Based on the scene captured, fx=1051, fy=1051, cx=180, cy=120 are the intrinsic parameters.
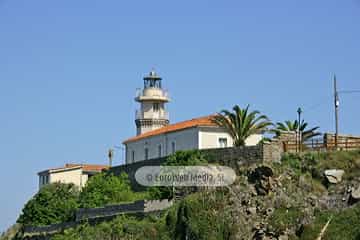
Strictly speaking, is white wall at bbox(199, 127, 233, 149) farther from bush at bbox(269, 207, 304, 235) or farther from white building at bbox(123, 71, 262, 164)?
bush at bbox(269, 207, 304, 235)

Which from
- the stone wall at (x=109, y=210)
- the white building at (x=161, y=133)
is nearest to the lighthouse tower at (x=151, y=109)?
the white building at (x=161, y=133)

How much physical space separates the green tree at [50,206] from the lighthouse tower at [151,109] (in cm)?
1320

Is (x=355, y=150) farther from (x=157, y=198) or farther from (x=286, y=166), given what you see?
(x=157, y=198)

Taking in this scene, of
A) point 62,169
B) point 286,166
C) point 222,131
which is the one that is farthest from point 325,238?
point 62,169

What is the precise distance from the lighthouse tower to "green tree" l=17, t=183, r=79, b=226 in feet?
43.3

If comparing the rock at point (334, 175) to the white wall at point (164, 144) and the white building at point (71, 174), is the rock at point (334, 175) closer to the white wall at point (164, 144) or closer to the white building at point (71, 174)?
the white wall at point (164, 144)

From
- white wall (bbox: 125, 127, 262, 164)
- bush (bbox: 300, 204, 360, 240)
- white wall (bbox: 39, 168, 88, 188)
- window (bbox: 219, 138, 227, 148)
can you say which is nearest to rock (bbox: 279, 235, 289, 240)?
bush (bbox: 300, 204, 360, 240)

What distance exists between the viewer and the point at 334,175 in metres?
48.7

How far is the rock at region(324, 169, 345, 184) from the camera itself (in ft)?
159

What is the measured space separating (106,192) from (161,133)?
8.19 meters

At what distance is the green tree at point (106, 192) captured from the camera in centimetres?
5925

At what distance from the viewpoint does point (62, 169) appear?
77.5 meters

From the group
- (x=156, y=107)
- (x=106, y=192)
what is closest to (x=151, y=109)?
(x=156, y=107)

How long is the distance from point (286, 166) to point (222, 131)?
13.3 meters
